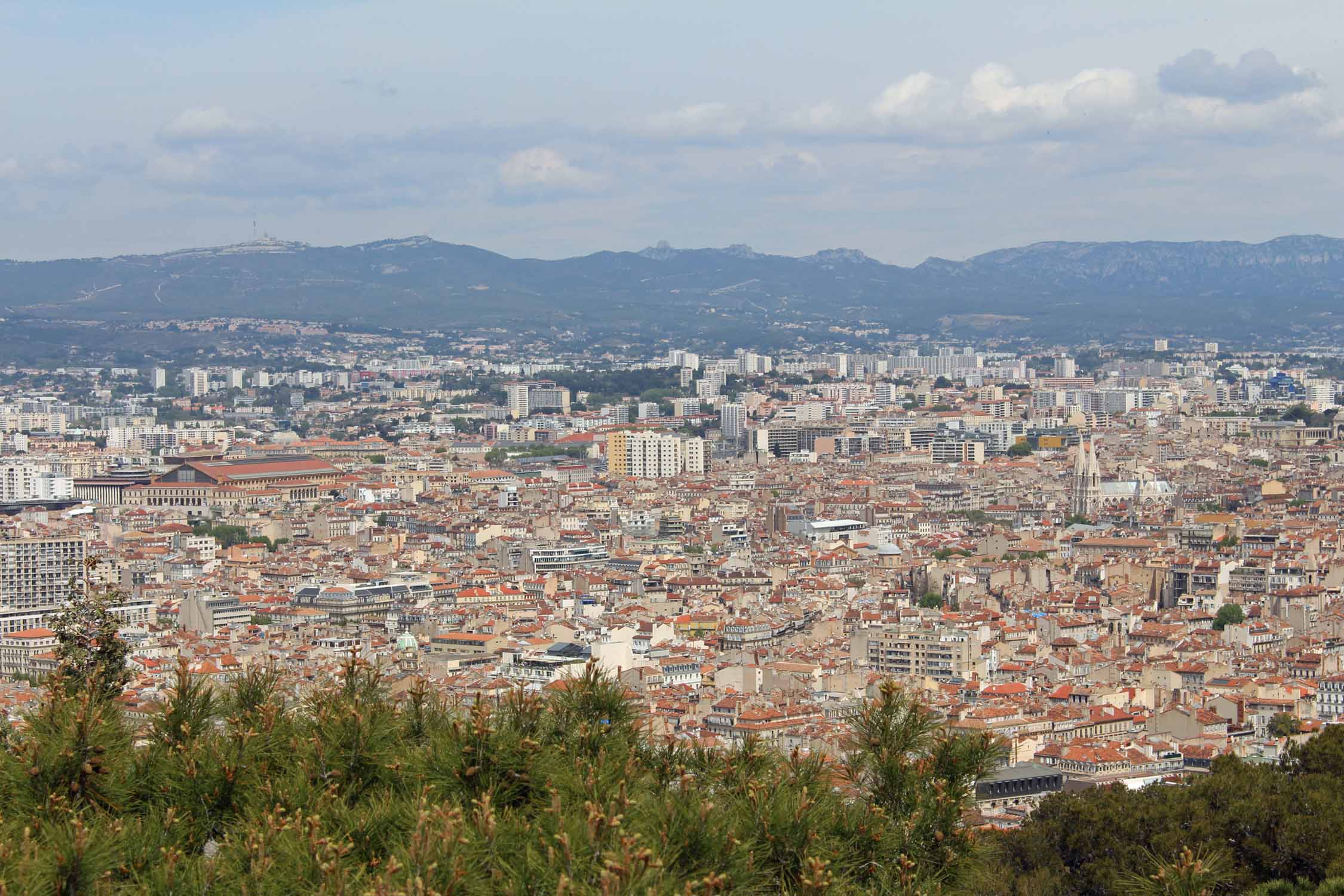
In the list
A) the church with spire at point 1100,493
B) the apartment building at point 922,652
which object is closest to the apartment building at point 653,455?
the church with spire at point 1100,493

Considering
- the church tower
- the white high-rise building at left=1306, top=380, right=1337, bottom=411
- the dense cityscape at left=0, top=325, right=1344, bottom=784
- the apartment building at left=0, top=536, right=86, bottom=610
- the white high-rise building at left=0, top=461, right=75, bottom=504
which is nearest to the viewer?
the dense cityscape at left=0, top=325, right=1344, bottom=784

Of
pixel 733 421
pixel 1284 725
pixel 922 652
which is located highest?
pixel 1284 725

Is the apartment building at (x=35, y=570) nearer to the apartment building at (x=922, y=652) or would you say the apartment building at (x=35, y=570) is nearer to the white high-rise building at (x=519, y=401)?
the apartment building at (x=922, y=652)

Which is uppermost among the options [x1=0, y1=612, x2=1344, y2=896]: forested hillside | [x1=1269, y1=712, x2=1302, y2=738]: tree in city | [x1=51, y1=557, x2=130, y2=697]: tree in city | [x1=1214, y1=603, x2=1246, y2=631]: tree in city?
[x1=0, y1=612, x2=1344, y2=896]: forested hillside

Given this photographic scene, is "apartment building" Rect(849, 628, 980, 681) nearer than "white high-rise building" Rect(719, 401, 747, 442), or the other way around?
"apartment building" Rect(849, 628, 980, 681)

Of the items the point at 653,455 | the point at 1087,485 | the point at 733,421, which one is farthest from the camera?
the point at 733,421

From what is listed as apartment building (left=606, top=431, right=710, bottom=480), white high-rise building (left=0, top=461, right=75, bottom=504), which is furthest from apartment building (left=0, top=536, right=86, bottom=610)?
apartment building (left=606, top=431, right=710, bottom=480)

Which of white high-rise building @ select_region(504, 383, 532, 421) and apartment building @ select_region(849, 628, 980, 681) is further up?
apartment building @ select_region(849, 628, 980, 681)

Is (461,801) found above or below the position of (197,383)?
above

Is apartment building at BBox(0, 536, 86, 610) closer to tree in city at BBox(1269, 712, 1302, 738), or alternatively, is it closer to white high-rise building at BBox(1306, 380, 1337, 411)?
tree in city at BBox(1269, 712, 1302, 738)

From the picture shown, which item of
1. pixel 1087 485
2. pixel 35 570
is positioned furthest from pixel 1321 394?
pixel 35 570

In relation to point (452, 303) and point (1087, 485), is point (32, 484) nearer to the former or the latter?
point (1087, 485)

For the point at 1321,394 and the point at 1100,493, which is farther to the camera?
the point at 1321,394

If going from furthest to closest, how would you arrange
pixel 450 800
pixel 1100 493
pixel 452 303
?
1. pixel 452 303
2. pixel 1100 493
3. pixel 450 800
